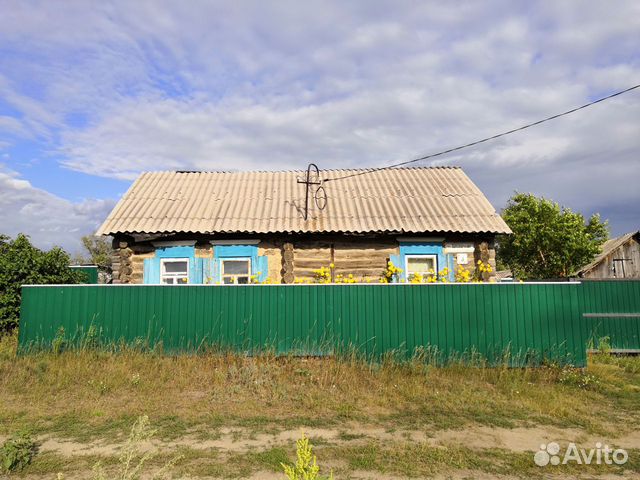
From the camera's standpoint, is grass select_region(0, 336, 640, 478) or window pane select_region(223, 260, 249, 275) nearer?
grass select_region(0, 336, 640, 478)

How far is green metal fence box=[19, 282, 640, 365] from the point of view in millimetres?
7922

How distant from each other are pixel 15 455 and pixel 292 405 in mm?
3558

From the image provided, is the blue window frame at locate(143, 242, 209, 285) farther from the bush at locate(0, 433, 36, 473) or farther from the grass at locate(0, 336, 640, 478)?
the bush at locate(0, 433, 36, 473)

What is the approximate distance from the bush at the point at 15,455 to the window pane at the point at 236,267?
7254 mm

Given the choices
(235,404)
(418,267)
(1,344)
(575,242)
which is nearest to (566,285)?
(418,267)

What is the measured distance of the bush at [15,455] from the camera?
4.26 m

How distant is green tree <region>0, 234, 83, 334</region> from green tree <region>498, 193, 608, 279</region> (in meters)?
22.0

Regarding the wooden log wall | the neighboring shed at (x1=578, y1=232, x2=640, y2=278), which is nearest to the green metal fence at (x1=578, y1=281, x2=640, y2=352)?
the wooden log wall

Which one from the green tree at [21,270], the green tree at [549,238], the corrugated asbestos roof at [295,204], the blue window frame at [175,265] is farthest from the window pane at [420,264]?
the green tree at [549,238]

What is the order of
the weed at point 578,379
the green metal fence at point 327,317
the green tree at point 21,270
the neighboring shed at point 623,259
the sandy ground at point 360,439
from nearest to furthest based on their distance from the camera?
the sandy ground at point 360,439, the weed at point 578,379, the green metal fence at point 327,317, the green tree at point 21,270, the neighboring shed at point 623,259

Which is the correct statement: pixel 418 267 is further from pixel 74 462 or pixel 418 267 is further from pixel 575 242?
pixel 575 242

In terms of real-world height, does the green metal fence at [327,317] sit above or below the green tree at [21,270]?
below

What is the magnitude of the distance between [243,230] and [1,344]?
238 inches

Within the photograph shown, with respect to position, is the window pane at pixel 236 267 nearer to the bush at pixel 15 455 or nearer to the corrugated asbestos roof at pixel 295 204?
the corrugated asbestos roof at pixel 295 204
